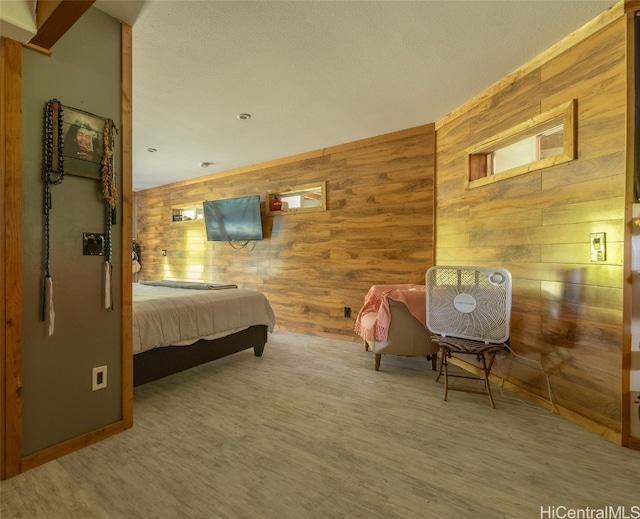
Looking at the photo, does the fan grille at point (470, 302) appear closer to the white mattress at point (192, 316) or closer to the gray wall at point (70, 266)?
the white mattress at point (192, 316)

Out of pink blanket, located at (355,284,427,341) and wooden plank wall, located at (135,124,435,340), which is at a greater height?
wooden plank wall, located at (135,124,435,340)

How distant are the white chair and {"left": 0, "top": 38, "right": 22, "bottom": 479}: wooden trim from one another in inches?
96.8

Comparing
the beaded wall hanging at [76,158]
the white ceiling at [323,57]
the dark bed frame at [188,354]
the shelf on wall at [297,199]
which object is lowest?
the dark bed frame at [188,354]

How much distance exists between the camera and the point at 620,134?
187cm

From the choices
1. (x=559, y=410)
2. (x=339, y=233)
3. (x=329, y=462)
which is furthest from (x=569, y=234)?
(x=339, y=233)

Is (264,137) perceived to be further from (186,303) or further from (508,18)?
(508,18)

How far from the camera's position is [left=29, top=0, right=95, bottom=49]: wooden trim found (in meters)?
1.26

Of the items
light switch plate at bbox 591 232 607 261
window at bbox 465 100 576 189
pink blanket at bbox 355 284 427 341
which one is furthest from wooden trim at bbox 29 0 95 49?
light switch plate at bbox 591 232 607 261

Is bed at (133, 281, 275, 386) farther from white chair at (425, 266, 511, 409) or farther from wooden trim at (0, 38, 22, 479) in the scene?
white chair at (425, 266, 511, 409)

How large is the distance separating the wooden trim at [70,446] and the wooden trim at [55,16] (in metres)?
1.99

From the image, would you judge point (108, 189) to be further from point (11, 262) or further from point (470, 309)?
point (470, 309)

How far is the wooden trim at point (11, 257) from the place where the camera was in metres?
1.48

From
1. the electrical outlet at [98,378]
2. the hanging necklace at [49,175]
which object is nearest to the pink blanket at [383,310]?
the electrical outlet at [98,378]

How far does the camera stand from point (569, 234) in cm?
216
